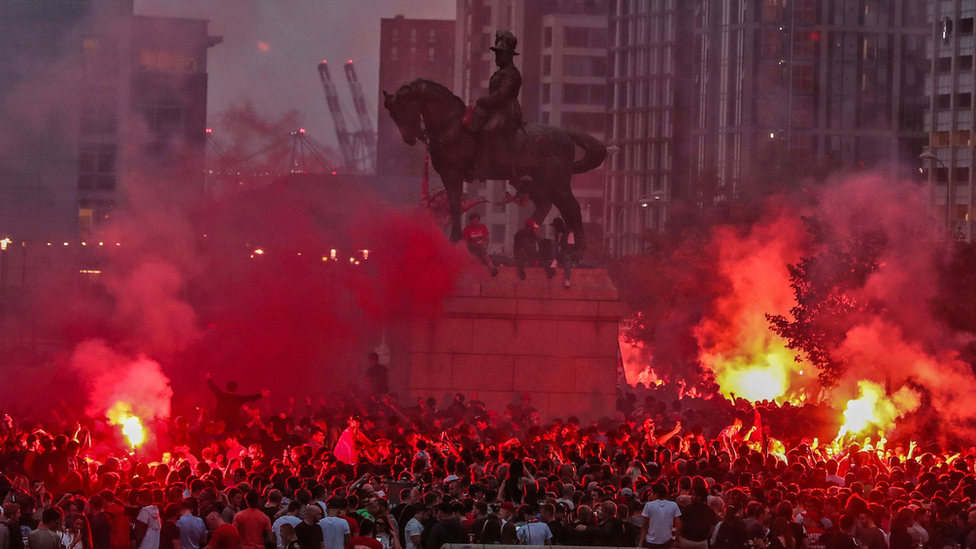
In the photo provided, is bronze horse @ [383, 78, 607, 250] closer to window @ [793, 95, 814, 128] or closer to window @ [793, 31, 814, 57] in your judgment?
window @ [793, 95, 814, 128]

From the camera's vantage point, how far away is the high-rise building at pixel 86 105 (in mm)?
61969

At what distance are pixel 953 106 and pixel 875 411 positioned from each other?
8769 centimetres

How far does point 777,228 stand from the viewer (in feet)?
132

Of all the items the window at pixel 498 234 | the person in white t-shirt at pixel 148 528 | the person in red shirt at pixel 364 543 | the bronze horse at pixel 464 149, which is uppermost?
the window at pixel 498 234

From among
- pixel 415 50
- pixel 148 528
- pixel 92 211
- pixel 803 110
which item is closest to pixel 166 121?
pixel 92 211

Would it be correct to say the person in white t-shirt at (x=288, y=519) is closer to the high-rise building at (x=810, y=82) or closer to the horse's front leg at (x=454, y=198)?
the horse's front leg at (x=454, y=198)

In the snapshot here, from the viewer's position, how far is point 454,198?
29016mm

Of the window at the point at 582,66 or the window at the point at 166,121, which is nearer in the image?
the window at the point at 166,121

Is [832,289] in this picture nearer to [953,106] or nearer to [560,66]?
[953,106]

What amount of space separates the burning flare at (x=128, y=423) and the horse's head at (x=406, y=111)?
25.8ft

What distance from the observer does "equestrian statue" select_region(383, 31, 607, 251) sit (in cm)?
2806

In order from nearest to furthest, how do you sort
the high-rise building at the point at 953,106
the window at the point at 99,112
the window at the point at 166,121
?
the window at the point at 99,112 < the window at the point at 166,121 < the high-rise building at the point at 953,106

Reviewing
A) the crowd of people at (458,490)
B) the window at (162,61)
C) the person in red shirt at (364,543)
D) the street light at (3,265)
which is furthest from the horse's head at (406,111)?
the window at (162,61)

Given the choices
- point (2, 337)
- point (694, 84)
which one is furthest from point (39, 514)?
point (694, 84)
